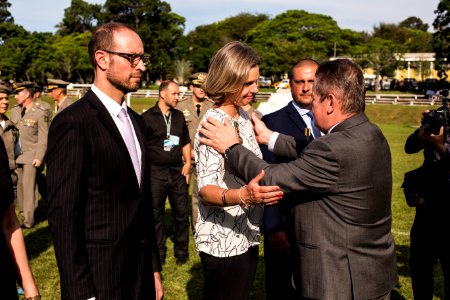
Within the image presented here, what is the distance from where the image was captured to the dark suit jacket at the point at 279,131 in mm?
4395

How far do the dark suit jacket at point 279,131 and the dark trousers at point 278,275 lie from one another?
294mm

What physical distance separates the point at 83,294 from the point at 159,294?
1097mm

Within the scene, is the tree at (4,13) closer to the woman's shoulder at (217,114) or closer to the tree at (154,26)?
the tree at (154,26)

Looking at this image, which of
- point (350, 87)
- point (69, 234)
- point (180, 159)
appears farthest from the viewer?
point (180, 159)

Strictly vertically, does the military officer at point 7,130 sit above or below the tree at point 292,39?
below

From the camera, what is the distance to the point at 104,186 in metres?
2.82

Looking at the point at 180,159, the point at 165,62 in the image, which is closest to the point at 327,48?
the point at 165,62

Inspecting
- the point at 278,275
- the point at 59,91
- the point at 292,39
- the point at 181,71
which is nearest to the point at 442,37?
the point at 292,39

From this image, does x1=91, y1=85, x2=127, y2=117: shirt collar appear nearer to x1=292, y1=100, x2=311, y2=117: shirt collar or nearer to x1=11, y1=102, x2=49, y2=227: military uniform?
x1=292, y1=100, x2=311, y2=117: shirt collar

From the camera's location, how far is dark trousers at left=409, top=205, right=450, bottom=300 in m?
4.82

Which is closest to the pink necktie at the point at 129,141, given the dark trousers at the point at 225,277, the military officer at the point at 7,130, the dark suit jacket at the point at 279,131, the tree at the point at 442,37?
the dark trousers at the point at 225,277

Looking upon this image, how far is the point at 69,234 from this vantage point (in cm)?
266

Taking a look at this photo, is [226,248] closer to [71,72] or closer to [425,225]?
[425,225]

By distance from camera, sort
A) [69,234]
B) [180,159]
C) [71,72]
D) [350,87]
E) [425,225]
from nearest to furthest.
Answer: [69,234], [350,87], [425,225], [180,159], [71,72]
